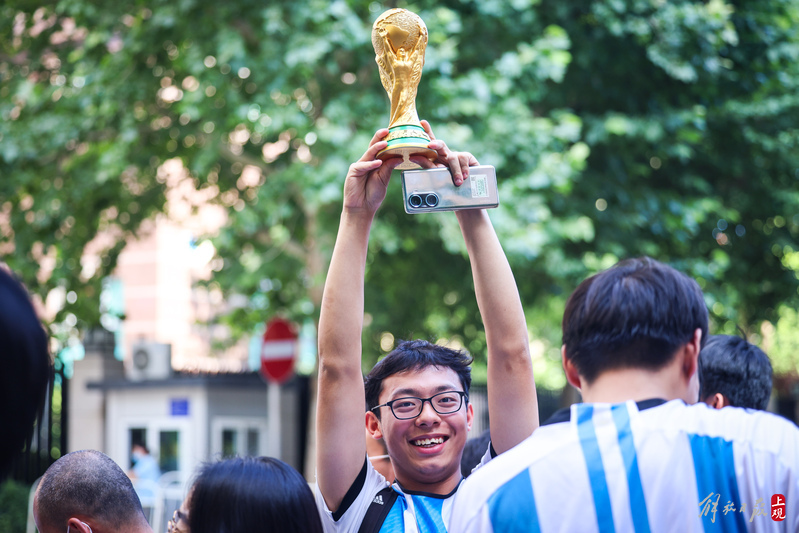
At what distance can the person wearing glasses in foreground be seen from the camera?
2.12 metres

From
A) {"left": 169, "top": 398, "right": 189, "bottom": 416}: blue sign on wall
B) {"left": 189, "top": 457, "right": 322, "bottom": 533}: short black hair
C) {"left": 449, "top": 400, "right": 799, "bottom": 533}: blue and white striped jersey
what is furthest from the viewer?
{"left": 169, "top": 398, "right": 189, "bottom": 416}: blue sign on wall

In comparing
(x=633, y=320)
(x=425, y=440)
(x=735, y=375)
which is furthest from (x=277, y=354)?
(x=633, y=320)

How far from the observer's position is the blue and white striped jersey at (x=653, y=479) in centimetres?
149

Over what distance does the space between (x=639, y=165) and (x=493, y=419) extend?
23.7ft

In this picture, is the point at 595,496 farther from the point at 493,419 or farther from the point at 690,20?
the point at 690,20

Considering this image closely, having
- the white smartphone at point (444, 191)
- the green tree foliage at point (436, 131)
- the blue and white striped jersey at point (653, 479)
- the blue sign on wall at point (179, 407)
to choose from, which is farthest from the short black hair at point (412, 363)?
the blue sign on wall at point (179, 407)

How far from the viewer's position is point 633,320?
1647 mm

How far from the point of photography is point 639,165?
896 centimetres

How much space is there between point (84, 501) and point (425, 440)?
3.60ft

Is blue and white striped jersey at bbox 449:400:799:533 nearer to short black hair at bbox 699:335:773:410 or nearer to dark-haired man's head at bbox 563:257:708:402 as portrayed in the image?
dark-haired man's head at bbox 563:257:708:402

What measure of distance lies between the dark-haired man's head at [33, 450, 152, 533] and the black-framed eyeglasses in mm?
916

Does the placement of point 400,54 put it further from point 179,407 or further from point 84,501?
point 179,407

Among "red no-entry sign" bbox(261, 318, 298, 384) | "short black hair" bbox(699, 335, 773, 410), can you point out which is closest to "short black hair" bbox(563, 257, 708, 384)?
"short black hair" bbox(699, 335, 773, 410)

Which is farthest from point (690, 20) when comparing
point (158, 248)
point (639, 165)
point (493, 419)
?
point (158, 248)
